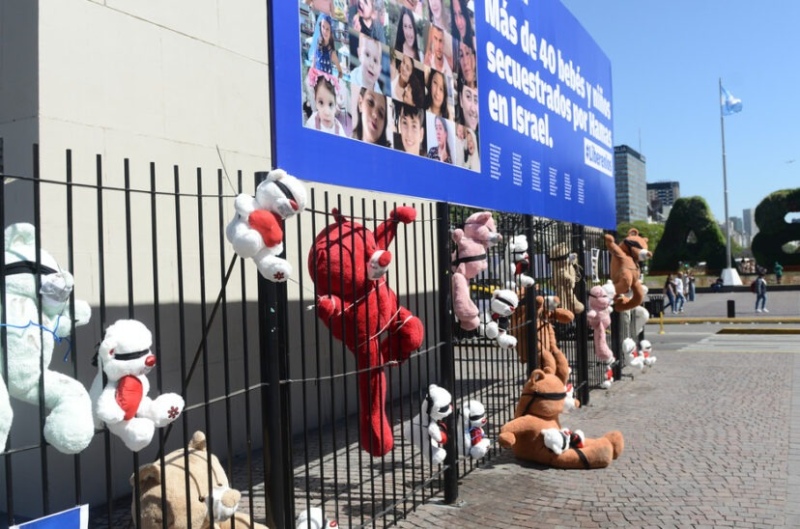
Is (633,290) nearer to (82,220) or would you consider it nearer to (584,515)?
(584,515)

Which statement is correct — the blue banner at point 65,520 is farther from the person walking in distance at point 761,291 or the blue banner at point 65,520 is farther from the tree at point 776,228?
the tree at point 776,228

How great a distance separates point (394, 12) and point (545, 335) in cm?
399

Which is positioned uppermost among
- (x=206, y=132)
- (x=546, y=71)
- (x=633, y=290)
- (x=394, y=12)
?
(x=546, y=71)

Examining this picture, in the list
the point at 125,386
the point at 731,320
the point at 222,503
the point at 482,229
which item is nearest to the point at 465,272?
the point at 482,229

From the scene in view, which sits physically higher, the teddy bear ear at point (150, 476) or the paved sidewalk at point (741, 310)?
the teddy bear ear at point (150, 476)

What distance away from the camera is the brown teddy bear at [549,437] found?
639 centimetres

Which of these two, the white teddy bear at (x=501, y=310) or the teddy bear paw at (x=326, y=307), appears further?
the white teddy bear at (x=501, y=310)

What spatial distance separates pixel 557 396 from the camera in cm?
659

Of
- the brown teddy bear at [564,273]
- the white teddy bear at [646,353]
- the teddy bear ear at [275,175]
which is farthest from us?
the white teddy bear at [646,353]

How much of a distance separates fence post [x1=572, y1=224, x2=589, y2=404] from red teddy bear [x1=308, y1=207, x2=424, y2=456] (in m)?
4.92

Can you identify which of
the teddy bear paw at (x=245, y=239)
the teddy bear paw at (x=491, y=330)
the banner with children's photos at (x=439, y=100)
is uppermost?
the banner with children's photos at (x=439, y=100)

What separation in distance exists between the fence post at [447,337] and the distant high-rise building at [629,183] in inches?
5839

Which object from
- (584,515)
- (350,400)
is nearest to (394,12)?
(350,400)

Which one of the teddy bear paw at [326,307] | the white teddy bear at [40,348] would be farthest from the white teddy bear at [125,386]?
the teddy bear paw at [326,307]
